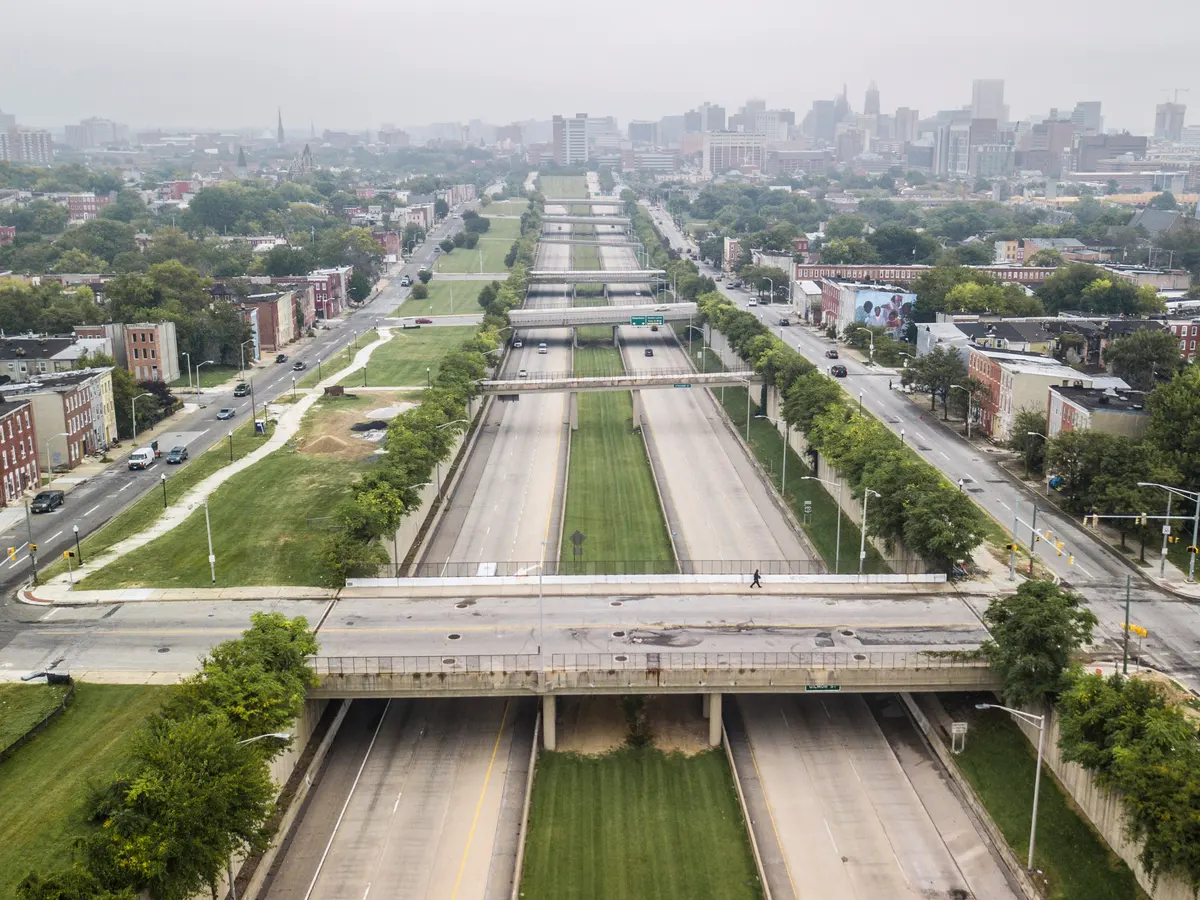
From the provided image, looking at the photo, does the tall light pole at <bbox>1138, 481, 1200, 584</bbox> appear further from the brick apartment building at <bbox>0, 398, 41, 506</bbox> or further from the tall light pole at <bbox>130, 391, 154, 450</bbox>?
the tall light pole at <bbox>130, 391, 154, 450</bbox>

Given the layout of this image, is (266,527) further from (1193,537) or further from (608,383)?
(1193,537)

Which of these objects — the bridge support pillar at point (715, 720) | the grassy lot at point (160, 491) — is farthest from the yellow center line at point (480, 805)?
the grassy lot at point (160, 491)

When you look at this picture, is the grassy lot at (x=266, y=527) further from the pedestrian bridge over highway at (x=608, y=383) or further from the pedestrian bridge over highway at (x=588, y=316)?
the pedestrian bridge over highway at (x=588, y=316)

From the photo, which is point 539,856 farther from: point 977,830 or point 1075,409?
point 1075,409

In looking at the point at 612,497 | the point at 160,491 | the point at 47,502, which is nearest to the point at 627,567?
the point at 612,497

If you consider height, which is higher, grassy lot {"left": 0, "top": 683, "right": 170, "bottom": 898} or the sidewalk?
the sidewalk

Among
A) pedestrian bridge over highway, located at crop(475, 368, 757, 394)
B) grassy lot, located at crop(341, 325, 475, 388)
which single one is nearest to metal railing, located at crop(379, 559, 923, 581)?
pedestrian bridge over highway, located at crop(475, 368, 757, 394)
